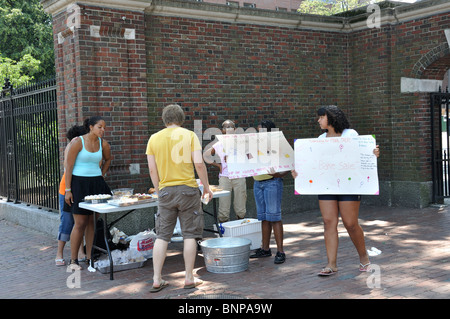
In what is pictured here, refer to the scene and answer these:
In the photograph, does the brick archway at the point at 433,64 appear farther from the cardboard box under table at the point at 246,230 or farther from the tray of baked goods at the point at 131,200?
the tray of baked goods at the point at 131,200

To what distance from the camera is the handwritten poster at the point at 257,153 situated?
6102mm

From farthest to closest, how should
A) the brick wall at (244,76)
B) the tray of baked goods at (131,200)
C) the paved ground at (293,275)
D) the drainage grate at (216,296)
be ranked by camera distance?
the brick wall at (244,76)
the tray of baked goods at (131,200)
the paved ground at (293,275)
the drainage grate at (216,296)

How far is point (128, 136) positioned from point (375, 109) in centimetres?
567

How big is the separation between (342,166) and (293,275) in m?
1.43

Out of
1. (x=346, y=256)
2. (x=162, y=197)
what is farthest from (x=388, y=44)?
(x=162, y=197)

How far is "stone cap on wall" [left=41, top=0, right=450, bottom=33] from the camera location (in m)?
8.11

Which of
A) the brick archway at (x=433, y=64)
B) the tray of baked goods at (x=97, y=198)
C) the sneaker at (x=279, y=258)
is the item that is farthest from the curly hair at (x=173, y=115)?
the brick archway at (x=433, y=64)

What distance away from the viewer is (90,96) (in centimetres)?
763

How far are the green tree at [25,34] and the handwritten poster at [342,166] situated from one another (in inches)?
775

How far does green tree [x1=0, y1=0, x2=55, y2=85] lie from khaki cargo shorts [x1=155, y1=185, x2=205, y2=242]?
63.2 ft

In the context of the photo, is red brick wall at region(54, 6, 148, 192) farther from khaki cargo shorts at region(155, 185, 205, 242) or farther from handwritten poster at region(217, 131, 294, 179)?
khaki cargo shorts at region(155, 185, 205, 242)

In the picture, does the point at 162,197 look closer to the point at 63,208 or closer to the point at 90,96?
the point at 63,208

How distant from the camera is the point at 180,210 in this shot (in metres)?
5.28

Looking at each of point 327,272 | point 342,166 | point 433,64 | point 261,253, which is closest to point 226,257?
point 261,253
